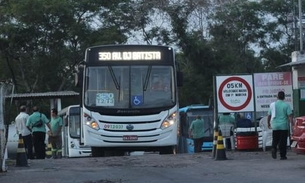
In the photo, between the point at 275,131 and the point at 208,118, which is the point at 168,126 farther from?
A: the point at 208,118

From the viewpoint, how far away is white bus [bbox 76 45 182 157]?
66.6ft

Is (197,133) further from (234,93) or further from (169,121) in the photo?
(169,121)

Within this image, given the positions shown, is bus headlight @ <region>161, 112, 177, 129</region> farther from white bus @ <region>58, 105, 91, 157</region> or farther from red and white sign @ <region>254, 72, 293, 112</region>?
white bus @ <region>58, 105, 91, 157</region>

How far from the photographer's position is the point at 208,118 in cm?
3319

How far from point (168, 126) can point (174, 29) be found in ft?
65.5

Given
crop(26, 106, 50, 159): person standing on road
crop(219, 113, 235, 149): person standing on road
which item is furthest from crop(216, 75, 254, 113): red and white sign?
crop(26, 106, 50, 159): person standing on road

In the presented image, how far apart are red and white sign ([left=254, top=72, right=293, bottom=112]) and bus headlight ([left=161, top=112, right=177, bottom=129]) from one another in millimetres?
3291

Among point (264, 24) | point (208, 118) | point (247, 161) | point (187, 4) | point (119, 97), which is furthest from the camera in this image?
point (264, 24)

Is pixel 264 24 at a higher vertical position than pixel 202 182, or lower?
higher

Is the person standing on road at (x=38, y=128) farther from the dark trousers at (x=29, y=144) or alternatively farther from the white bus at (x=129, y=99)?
the white bus at (x=129, y=99)

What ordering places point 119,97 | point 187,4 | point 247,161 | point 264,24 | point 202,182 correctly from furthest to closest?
point 264,24 < point 187,4 < point 119,97 < point 247,161 < point 202,182

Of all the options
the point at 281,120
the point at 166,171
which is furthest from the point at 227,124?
the point at 166,171

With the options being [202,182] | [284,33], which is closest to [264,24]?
[284,33]

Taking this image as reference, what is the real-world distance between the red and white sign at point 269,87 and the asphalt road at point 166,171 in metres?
3.95
